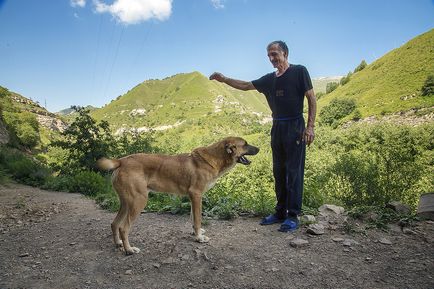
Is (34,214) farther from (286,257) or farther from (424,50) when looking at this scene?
(424,50)

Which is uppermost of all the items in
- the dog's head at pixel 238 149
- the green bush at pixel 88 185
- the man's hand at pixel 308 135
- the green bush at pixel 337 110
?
the green bush at pixel 337 110

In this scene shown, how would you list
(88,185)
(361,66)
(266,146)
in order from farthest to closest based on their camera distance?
(361,66) < (266,146) < (88,185)

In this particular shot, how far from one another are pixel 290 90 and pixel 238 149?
4.36ft

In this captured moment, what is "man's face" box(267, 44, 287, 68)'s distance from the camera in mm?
5004

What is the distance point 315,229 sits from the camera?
5059mm

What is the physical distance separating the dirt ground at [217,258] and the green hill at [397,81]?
56.4 m

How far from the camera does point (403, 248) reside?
4.39 metres

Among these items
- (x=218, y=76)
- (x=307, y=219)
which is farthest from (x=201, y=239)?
(x=218, y=76)

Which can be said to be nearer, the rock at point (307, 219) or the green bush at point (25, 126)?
the rock at point (307, 219)

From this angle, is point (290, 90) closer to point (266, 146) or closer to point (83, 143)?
point (83, 143)

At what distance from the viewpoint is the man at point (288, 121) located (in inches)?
197

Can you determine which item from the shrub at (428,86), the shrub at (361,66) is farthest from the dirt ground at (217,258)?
the shrub at (361,66)

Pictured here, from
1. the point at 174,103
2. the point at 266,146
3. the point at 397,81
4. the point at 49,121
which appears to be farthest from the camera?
the point at 174,103

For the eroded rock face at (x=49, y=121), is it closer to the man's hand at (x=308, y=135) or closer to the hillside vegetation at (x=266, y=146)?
the hillside vegetation at (x=266, y=146)
